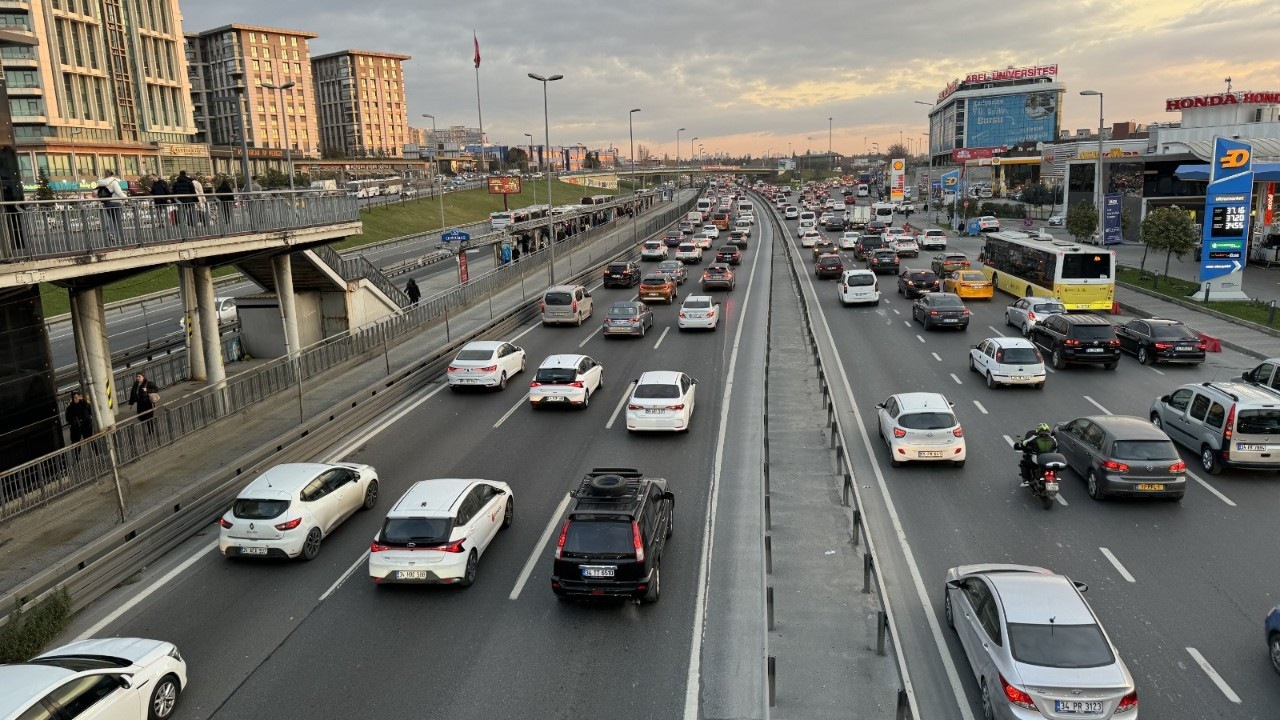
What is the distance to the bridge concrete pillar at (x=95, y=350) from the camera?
18.5 m

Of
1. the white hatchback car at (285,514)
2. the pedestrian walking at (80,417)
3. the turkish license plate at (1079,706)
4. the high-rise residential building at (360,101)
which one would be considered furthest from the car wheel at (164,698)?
the high-rise residential building at (360,101)

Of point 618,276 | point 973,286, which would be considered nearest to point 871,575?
point 973,286

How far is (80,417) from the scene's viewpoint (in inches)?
747

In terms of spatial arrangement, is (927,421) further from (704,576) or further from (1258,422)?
(704,576)

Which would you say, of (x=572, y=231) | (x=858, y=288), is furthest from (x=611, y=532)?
(x=572, y=231)

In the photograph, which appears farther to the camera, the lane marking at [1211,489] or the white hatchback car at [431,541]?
the lane marking at [1211,489]

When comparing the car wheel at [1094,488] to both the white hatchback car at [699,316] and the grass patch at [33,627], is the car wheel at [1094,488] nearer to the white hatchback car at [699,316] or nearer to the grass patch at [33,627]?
the grass patch at [33,627]

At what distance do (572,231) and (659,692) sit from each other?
212ft

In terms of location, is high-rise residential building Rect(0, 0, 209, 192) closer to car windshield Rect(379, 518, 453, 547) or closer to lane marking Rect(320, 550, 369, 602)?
lane marking Rect(320, 550, 369, 602)

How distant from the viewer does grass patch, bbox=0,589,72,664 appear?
10.9 meters

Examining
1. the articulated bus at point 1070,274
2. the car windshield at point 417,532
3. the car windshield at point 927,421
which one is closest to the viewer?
the car windshield at point 417,532

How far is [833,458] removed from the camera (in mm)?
17281

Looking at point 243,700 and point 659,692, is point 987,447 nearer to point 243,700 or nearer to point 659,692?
point 659,692

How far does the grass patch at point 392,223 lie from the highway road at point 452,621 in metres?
17.4
